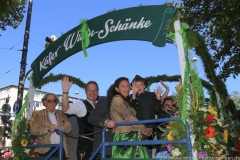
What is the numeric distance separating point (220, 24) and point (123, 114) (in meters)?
6.56

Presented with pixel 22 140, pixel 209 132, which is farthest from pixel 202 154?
pixel 22 140

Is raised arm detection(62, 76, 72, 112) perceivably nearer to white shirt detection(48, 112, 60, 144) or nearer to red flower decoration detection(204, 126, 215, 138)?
white shirt detection(48, 112, 60, 144)

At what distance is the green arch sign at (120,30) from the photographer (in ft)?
11.8

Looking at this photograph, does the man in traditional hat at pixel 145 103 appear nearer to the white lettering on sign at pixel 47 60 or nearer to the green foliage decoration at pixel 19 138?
the white lettering on sign at pixel 47 60

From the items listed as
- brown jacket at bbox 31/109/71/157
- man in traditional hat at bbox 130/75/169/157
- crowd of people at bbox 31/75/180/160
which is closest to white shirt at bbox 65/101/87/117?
crowd of people at bbox 31/75/180/160

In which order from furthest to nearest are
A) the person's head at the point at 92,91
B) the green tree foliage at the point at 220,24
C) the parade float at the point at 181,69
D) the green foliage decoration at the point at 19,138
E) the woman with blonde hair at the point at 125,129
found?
the green tree foliage at the point at 220,24, the green foliage decoration at the point at 19,138, the person's head at the point at 92,91, the woman with blonde hair at the point at 125,129, the parade float at the point at 181,69

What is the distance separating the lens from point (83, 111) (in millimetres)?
4215

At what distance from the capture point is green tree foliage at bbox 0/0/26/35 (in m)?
9.20

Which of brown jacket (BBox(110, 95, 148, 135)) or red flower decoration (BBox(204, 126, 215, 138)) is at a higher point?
brown jacket (BBox(110, 95, 148, 135))

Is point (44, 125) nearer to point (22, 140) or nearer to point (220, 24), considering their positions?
point (22, 140)

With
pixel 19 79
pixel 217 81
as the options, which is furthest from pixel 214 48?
pixel 19 79

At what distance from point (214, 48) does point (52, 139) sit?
248 inches

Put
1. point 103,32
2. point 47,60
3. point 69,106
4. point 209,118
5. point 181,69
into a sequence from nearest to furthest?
point 209,118 → point 181,69 → point 69,106 → point 103,32 → point 47,60

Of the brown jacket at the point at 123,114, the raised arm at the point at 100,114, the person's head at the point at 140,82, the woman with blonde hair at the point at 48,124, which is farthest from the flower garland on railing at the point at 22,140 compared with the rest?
the person's head at the point at 140,82
